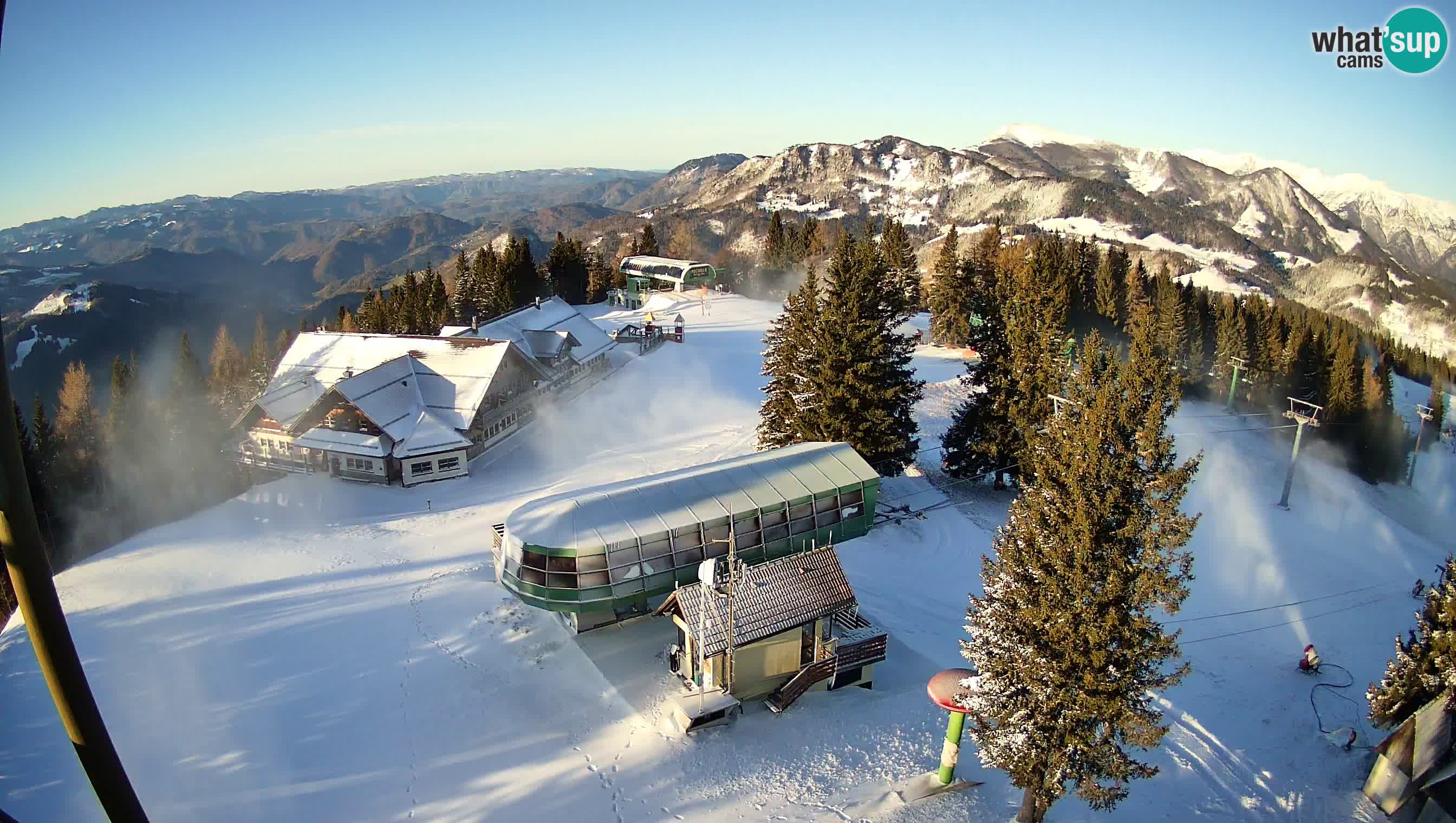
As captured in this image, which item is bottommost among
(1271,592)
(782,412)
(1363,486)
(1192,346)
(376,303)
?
(1363,486)

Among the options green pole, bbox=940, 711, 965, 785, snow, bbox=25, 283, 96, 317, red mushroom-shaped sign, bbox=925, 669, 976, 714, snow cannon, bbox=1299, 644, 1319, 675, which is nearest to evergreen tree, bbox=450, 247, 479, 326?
red mushroom-shaped sign, bbox=925, 669, 976, 714

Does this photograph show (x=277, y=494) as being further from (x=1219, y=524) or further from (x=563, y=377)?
(x=1219, y=524)

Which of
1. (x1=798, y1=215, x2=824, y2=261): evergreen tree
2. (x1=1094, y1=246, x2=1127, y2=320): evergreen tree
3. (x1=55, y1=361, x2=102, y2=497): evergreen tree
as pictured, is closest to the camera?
(x1=55, y1=361, x2=102, y2=497): evergreen tree

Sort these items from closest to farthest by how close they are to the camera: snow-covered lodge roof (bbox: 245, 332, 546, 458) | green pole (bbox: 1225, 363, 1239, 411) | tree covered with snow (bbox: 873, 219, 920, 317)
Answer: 1. snow-covered lodge roof (bbox: 245, 332, 546, 458)
2. green pole (bbox: 1225, 363, 1239, 411)
3. tree covered with snow (bbox: 873, 219, 920, 317)

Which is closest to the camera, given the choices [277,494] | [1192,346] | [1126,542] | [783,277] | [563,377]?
[1126,542]

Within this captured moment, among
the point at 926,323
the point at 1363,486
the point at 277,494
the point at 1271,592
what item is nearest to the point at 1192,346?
the point at 1363,486

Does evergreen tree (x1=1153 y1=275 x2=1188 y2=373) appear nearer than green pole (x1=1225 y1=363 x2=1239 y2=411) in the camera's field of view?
Yes

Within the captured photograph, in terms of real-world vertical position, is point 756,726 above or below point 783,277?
below

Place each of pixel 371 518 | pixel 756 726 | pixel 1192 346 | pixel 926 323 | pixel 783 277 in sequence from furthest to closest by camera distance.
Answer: pixel 783 277, pixel 926 323, pixel 1192 346, pixel 371 518, pixel 756 726

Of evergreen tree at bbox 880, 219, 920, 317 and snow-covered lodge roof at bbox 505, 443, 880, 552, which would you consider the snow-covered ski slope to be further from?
evergreen tree at bbox 880, 219, 920, 317
